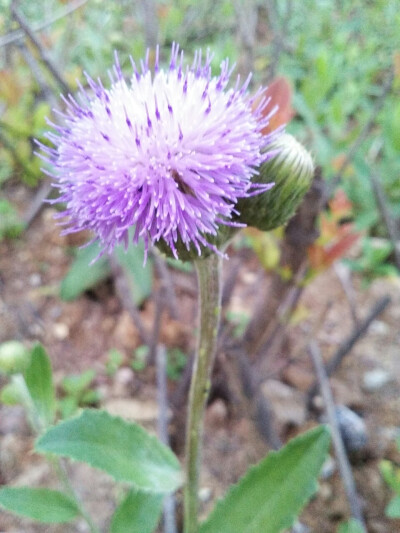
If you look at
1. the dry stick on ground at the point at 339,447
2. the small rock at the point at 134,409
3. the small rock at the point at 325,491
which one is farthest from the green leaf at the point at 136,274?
the small rock at the point at 325,491

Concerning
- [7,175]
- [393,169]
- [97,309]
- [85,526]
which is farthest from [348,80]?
[85,526]

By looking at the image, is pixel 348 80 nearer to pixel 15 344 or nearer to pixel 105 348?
pixel 105 348

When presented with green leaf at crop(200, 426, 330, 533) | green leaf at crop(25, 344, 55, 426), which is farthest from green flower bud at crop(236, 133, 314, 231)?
green leaf at crop(25, 344, 55, 426)

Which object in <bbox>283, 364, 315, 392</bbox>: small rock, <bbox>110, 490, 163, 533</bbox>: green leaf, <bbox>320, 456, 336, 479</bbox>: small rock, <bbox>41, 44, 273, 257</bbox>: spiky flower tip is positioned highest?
<bbox>41, 44, 273, 257</bbox>: spiky flower tip

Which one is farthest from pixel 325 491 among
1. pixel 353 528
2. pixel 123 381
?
pixel 123 381

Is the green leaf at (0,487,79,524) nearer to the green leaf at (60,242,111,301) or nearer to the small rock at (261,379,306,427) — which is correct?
the small rock at (261,379,306,427)

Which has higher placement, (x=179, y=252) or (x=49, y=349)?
(x=179, y=252)
